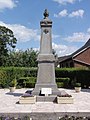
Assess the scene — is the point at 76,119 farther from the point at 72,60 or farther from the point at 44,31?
the point at 72,60

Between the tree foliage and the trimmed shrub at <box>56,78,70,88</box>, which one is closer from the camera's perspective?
the trimmed shrub at <box>56,78,70,88</box>

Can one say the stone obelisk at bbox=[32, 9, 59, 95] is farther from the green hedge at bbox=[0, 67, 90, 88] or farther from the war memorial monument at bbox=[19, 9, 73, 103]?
the green hedge at bbox=[0, 67, 90, 88]

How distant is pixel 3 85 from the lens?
23766 millimetres

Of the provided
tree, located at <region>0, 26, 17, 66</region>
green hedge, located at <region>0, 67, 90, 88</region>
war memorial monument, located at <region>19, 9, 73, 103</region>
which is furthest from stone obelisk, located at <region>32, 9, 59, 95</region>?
tree, located at <region>0, 26, 17, 66</region>

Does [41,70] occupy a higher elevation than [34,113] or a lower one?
higher

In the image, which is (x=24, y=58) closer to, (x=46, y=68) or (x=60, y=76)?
(x=60, y=76)

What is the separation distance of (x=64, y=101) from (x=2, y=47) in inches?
1200

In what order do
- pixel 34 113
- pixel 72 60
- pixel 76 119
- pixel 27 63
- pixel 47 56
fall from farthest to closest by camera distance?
pixel 27 63 < pixel 72 60 < pixel 47 56 < pixel 34 113 < pixel 76 119

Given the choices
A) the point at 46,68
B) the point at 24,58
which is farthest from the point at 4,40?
the point at 46,68

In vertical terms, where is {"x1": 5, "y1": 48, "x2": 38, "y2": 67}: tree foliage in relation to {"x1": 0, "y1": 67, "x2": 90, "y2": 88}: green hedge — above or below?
above

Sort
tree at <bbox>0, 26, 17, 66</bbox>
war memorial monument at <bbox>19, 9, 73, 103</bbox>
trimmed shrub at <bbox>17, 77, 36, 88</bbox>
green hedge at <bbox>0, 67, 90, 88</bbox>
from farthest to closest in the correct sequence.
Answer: tree at <bbox>0, 26, 17, 66</bbox> → green hedge at <bbox>0, 67, 90, 88</bbox> → trimmed shrub at <bbox>17, 77, 36, 88</bbox> → war memorial monument at <bbox>19, 9, 73, 103</bbox>

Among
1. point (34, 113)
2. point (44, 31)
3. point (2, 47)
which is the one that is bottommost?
point (34, 113)

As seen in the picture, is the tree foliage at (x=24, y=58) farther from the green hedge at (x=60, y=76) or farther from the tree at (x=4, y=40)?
the green hedge at (x=60, y=76)

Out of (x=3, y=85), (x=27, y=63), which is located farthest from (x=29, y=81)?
(x=27, y=63)
